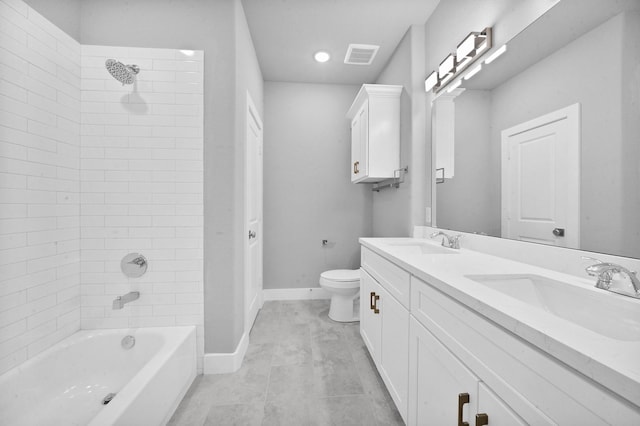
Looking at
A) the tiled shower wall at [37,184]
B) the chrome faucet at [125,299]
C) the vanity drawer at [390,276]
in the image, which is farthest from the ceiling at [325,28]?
the chrome faucet at [125,299]

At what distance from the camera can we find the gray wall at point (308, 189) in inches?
125

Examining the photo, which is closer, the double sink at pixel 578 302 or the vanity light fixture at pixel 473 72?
the double sink at pixel 578 302

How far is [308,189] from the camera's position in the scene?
321 cm

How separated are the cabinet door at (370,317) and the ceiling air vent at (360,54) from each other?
206 centimetres

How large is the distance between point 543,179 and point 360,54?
84.3 inches

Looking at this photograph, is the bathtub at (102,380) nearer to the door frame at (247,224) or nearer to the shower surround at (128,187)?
the shower surround at (128,187)

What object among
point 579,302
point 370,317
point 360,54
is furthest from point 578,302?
point 360,54

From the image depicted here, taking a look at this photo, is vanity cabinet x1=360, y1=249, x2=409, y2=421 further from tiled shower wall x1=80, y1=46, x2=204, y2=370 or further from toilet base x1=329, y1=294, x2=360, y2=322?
tiled shower wall x1=80, y1=46, x2=204, y2=370

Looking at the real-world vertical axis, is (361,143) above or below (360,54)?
below

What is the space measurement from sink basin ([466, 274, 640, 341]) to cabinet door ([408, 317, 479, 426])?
307mm

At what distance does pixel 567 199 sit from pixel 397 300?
0.82 metres

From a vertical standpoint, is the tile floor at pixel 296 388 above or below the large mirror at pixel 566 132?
below

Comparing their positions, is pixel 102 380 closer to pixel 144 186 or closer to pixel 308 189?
pixel 144 186

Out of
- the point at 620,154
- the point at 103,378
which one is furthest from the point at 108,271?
the point at 620,154
